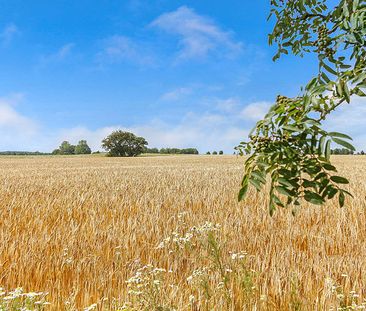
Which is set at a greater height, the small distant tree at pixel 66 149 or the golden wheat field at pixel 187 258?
the small distant tree at pixel 66 149

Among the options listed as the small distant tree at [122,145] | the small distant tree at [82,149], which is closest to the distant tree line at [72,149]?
the small distant tree at [82,149]

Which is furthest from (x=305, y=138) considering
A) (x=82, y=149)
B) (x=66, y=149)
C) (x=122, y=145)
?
(x=66, y=149)

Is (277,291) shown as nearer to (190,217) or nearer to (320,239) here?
(320,239)

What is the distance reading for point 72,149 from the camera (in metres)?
137

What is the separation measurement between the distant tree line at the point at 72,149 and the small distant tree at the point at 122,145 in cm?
4644

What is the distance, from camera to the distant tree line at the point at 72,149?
436 ft

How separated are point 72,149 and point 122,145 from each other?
56110 millimetres

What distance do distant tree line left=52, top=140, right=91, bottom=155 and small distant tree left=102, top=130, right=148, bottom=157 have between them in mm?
46436

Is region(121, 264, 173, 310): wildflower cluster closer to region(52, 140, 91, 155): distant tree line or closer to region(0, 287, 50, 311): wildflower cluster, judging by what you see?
region(0, 287, 50, 311): wildflower cluster

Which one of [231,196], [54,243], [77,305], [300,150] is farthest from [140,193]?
[300,150]

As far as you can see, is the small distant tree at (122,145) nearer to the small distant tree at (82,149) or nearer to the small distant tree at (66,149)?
the small distant tree at (82,149)

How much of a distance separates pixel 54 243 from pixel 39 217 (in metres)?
1.62

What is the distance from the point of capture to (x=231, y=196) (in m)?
7.14

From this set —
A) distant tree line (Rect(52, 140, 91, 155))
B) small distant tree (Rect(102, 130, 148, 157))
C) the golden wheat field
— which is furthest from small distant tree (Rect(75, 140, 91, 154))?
the golden wheat field
